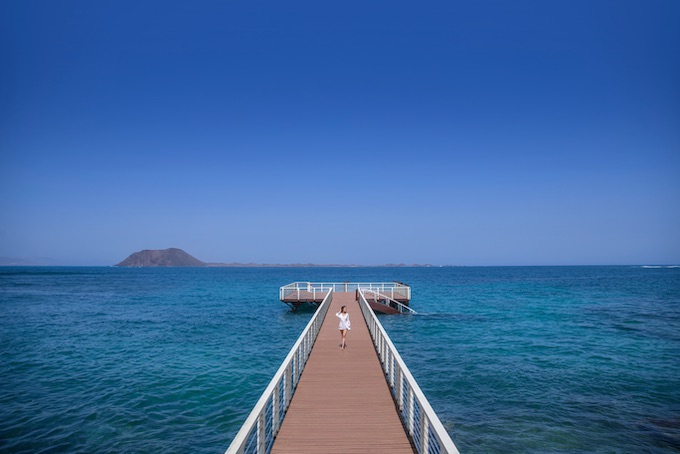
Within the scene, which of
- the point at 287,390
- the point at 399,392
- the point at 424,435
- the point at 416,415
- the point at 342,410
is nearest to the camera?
A: the point at 424,435

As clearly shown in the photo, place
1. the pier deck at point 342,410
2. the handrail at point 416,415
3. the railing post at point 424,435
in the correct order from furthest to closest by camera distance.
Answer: the pier deck at point 342,410, the railing post at point 424,435, the handrail at point 416,415

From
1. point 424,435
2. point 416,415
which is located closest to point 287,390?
point 416,415

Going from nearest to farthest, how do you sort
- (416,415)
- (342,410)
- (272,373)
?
(342,410) → (416,415) → (272,373)

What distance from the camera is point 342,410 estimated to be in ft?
28.1

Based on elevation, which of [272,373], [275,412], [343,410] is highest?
[275,412]

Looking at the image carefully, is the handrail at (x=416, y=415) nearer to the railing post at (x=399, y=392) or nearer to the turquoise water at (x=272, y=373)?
the railing post at (x=399, y=392)

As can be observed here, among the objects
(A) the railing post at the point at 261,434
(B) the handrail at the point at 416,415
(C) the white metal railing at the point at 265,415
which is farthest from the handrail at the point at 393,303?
(A) the railing post at the point at 261,434

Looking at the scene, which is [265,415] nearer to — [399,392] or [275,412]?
[275,412]

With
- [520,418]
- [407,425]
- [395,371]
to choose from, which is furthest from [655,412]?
[407,425]

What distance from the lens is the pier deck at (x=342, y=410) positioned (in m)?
6.97

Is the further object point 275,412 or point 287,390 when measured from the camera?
point 287,390

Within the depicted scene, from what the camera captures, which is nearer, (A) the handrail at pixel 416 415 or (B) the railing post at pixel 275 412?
(A) the handrail at pixel 416 415

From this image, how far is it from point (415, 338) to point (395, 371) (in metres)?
15.5

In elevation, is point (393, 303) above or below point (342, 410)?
below
